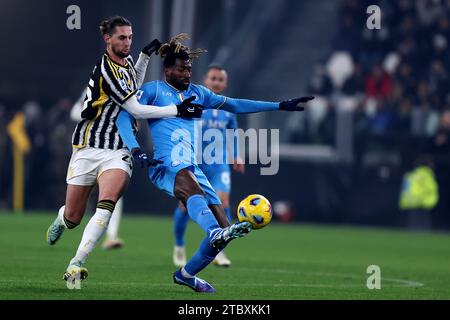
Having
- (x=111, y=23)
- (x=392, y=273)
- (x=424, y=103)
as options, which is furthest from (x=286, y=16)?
(x=111, y=23)

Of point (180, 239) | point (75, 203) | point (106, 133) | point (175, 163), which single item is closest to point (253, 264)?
point (180, 239)

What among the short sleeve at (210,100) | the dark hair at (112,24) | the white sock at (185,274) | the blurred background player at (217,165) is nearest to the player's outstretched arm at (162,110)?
the short sleeve at (210,100)

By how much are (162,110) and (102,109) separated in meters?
0.65

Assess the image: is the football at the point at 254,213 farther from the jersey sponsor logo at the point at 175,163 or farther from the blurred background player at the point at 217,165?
the blurred background player at the point at 217,165

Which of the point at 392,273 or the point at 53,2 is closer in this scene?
the point at 392,273

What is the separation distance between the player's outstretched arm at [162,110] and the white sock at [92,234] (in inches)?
35.0

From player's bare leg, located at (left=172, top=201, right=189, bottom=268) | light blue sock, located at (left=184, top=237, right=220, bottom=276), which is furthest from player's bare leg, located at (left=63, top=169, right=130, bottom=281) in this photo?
player's bare leg, located at (left=172, top=201, right=189, bottom=268)

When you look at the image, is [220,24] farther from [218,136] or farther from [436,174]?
[218,136]

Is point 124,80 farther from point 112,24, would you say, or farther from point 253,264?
point 253,264

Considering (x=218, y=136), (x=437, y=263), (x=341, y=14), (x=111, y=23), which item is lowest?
(x=437, y=263)

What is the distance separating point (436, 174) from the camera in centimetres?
2128

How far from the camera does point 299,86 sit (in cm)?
2556

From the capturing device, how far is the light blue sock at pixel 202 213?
8817 millimetres

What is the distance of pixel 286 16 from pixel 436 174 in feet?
23.7
